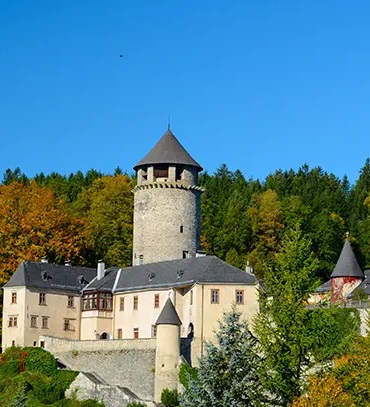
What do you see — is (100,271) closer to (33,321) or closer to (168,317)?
(33,321)

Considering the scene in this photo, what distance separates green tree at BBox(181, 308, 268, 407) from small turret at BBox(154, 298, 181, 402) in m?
14.1

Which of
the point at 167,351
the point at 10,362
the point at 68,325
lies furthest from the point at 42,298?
the point at 167,351

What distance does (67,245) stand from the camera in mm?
68500

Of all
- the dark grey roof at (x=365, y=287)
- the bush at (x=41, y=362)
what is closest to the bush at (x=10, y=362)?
the bush at (x=41, y=362)

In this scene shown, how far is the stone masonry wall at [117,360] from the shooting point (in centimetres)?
5216

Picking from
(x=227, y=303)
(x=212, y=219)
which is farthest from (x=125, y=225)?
(x=227, y=303)

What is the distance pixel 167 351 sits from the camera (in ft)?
169

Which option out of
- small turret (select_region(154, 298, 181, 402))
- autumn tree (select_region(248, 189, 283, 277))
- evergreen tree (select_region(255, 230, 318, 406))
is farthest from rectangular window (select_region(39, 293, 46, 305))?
evergreen tree (select_region(255, 230, 318, 406))

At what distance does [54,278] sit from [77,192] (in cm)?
3053

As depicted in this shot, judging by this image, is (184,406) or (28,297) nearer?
(184,406)

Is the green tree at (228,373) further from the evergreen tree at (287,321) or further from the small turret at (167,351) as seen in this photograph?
the small turret at (167,351)

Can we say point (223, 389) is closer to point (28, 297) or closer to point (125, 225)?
point (28, 297)

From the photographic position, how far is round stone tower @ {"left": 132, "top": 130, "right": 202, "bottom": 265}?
63.9 m

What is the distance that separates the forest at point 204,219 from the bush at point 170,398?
16926mm
